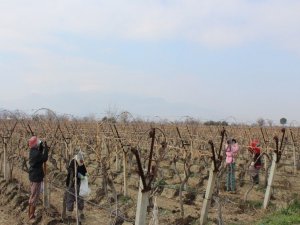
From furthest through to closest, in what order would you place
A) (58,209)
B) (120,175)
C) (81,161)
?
(120,175) → (58,209) → (81,161)

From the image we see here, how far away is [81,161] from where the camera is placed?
28.5 feet

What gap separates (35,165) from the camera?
9133mm

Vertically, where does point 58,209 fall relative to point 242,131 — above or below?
below

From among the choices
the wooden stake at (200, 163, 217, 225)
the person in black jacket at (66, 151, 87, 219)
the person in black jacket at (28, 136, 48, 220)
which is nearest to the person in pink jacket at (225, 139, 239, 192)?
the wooden stake at (200, 163, 217, 225)

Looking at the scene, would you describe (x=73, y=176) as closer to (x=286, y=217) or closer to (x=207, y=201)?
(x=207, y=201)

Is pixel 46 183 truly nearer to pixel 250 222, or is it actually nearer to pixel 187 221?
pixel 187 221

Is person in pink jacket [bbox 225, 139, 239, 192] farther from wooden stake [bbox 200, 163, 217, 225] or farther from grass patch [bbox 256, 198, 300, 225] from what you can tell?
wooden stake [bbox 200, 163, 217, 225]

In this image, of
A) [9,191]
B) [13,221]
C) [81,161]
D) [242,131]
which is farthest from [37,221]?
[242,131]

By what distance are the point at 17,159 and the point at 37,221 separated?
7.55 m

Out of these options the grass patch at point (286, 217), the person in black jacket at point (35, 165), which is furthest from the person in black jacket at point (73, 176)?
the grass patch at point (286, 217)

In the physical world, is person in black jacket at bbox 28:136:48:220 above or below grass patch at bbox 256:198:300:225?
above

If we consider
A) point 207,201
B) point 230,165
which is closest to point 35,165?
point 207,201

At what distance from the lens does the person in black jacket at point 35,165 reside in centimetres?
905

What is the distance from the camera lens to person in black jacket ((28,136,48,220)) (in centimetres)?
905
